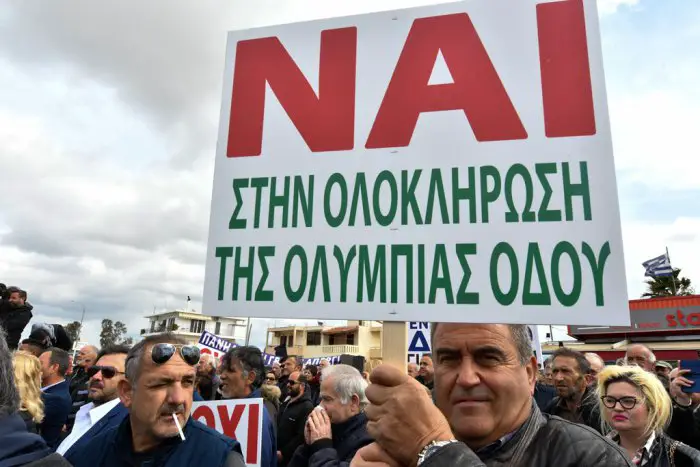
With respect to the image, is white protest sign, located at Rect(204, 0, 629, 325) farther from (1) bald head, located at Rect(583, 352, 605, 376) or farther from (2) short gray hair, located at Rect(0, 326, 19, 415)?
(1) bald head, located at Rect(583, 352, 605, 376)

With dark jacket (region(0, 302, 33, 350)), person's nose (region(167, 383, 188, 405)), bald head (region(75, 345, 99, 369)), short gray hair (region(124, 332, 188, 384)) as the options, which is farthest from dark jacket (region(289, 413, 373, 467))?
dark jacket (region(0, 302, 33, 350))

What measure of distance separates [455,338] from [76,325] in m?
65.1

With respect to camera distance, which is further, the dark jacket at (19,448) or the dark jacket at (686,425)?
the dark jacket at (686,425)

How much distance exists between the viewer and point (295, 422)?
5.77 m

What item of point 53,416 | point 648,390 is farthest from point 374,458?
point 53,416

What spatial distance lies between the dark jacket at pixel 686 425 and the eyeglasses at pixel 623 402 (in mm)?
1124

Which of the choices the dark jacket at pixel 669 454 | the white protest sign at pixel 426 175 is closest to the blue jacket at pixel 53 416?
the white protest sign at pixel 426 175

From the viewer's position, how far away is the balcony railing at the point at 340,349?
159 feet

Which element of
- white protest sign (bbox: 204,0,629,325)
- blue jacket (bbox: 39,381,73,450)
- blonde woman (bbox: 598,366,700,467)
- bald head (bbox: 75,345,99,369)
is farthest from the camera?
bald head (bbox: 75,345,99,369)

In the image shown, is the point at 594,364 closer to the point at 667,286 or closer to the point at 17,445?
the point at 17,445

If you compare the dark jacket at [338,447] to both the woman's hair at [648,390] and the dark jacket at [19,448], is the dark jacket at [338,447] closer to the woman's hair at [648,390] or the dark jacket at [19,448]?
the woman's hair at [648,390]

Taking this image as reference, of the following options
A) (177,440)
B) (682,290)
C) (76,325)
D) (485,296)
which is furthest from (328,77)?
(76,325)

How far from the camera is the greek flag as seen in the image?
95.0 ft

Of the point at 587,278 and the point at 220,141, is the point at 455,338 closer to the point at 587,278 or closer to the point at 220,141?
the point at 587,278
